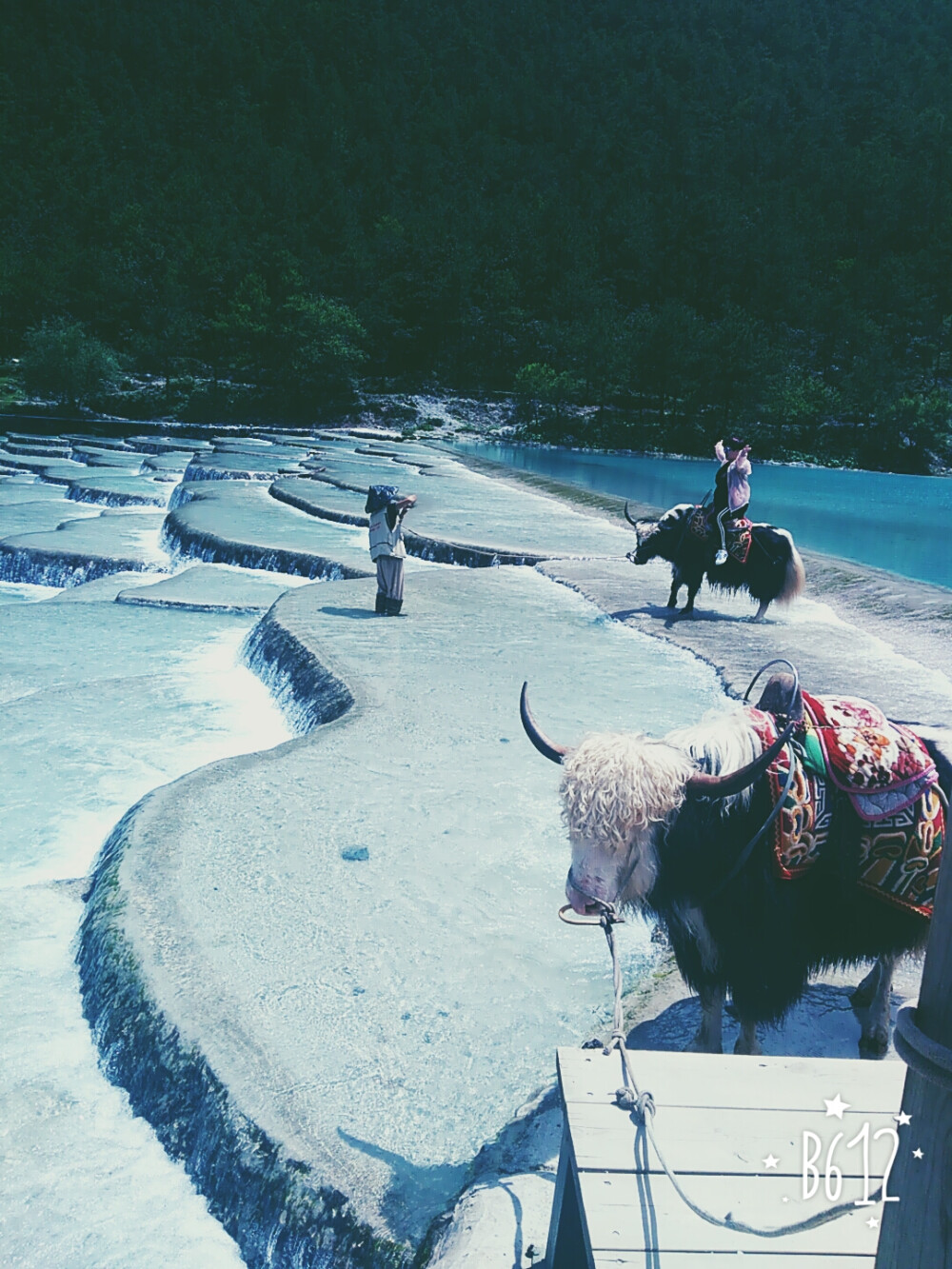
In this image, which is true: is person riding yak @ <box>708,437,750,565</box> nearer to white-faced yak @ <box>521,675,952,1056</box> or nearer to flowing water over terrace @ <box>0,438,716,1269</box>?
flowing water over terrace @ <box>0,438,716,1269</box>

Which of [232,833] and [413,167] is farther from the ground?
[413,167]

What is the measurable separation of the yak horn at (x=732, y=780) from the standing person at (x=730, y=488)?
7315 mm

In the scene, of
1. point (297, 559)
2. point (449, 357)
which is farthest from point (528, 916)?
point (449, 357)

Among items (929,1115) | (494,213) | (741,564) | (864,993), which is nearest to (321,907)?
(864,993)

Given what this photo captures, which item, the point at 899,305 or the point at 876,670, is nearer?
the point at 876,670

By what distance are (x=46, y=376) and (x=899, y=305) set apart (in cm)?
5152

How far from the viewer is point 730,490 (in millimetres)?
9758

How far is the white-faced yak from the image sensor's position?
2.64 m

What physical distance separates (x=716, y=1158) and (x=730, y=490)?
27.0ft

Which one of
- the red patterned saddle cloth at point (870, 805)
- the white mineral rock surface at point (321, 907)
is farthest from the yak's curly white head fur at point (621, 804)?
the white mineral rock surface at point (321, 907)

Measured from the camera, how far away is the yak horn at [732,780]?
243 cm

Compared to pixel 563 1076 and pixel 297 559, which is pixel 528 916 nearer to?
pixel 563 1076

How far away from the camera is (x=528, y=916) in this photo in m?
4.28

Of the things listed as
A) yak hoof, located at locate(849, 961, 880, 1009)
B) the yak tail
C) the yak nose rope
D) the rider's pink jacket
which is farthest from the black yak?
the yak nose rope
